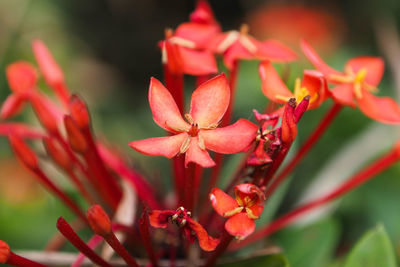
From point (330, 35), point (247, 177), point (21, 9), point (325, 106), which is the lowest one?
point (247, 177)

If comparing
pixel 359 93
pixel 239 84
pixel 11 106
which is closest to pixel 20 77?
pixel 11 106

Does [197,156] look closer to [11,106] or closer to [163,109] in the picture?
[163,109]

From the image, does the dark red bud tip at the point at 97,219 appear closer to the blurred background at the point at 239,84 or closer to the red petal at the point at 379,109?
the blurred background at the point at 239,84

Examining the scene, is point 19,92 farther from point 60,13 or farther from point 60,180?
→ point 60,13

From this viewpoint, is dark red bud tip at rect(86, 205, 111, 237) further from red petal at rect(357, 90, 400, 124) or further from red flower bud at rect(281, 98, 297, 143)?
red petal at rect(357, 90, 400, 124)

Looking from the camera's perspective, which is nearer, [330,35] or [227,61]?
[227,61]

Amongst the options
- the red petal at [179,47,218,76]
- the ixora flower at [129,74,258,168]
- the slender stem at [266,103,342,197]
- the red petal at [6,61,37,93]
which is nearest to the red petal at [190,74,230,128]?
the ixora flower at [129,74,258,168]

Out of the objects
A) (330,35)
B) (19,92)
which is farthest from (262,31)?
(19,92)
